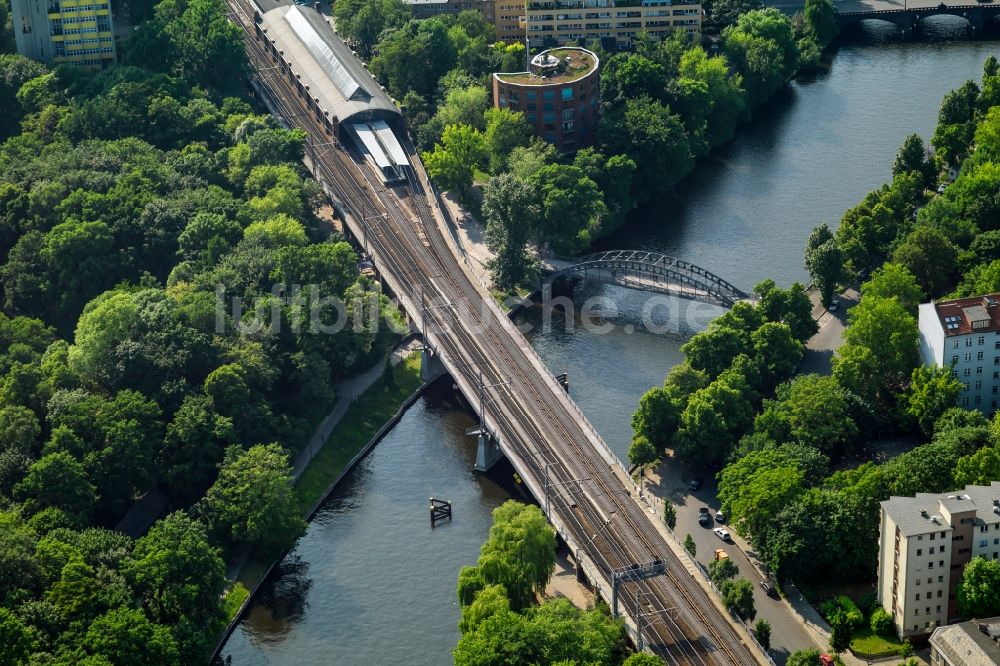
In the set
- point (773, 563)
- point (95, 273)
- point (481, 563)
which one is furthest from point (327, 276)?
point (773, 563)

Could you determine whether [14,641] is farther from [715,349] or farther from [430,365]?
[715,349]

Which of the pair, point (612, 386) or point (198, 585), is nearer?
point (198, 585)

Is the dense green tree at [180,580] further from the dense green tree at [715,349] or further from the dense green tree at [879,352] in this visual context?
the dense green tree at [879,352]

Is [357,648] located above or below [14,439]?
below

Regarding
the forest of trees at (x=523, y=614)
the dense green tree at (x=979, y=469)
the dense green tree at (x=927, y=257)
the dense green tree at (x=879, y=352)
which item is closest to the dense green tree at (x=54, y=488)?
the forest of trees at (x=523, y=614)

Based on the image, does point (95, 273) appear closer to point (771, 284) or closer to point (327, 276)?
point (327, 276)

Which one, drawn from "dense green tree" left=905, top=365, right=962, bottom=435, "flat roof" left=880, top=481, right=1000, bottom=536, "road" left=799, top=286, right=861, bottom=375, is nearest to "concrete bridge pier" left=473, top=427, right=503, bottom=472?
"road" left=799, top=286, right=861, bottom=375

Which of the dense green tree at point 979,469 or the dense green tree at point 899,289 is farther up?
the dense green tree at point 899,289

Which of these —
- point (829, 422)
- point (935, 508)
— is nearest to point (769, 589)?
point (935, 508)
